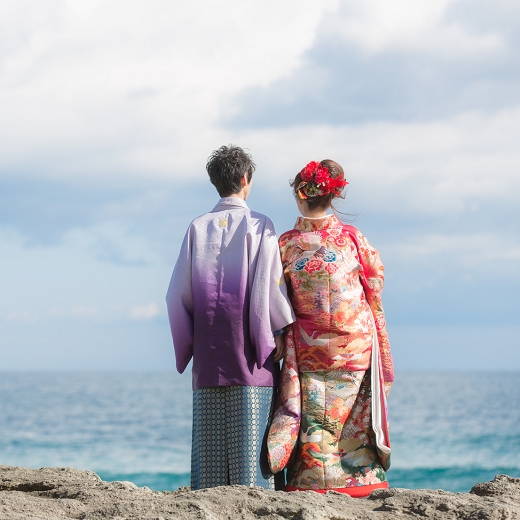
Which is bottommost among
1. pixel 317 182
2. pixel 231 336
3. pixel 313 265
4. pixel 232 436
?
pixel 232 436

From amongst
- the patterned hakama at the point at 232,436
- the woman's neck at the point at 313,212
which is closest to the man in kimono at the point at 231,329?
the patterned hakama at the point at 232,436

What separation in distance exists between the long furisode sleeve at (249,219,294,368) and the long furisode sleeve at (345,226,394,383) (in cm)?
45

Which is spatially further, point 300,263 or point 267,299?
point 300,263

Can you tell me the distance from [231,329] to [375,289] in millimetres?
815

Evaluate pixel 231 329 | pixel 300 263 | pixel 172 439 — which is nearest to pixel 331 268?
pixel 300 263

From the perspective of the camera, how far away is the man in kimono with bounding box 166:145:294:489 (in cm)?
374

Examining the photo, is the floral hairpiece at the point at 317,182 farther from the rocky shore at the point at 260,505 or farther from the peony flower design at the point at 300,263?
the rocky shore at the point at 260,505

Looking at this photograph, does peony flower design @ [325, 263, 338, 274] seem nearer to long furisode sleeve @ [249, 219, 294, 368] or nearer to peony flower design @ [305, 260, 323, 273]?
peony flower design @ [305, 260, 323, 273]

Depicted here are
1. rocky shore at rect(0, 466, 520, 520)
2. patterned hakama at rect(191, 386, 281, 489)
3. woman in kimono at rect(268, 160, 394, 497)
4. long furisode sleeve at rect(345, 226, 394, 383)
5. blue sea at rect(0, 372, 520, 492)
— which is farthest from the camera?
blue sea at rect(0, 372, 520, 492)

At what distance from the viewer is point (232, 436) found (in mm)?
3762

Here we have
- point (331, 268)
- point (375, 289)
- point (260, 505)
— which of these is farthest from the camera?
point (375, 289)

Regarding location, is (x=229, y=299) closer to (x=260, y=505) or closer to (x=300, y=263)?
(x=300, y=263)

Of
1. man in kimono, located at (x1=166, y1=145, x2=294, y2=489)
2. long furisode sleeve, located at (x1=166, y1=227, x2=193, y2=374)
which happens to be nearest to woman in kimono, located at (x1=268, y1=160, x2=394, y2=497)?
man in kimono, located at (x1=166, y1=145, x2=294, y2=489)

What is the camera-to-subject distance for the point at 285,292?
3.84m
